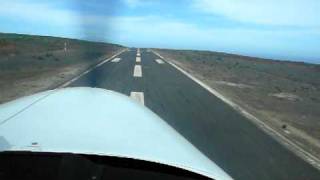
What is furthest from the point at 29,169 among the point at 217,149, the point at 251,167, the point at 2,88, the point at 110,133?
the point at 2,88

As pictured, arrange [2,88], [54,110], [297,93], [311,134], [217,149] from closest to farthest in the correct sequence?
1. [54,110]
2. [217,149]
3. [311,134]
4. [2,88]
5. [297,93]

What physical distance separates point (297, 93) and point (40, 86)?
956cm

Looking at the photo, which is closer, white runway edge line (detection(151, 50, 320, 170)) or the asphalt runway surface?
the asphalt runway surface

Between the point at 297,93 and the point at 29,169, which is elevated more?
the point at 29,169

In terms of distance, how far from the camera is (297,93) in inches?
853

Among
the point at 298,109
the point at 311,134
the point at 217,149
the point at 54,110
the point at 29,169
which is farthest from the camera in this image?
the point at 298,109

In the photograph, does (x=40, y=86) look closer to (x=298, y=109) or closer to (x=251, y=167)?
(x=298, y=109)

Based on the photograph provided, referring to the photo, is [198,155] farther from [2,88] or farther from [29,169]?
[2,88]

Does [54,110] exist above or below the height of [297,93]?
above

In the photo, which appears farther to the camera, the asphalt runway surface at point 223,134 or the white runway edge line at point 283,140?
the white runway edge line at point 283,140

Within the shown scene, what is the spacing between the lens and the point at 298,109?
53.7 ft

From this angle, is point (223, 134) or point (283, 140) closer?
point (283, 140)

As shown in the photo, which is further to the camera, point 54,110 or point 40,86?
point 40,86

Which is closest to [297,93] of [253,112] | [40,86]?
[253,112]
